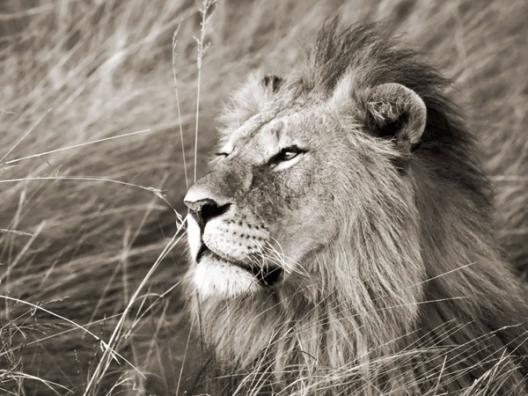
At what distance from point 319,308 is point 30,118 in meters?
2.85

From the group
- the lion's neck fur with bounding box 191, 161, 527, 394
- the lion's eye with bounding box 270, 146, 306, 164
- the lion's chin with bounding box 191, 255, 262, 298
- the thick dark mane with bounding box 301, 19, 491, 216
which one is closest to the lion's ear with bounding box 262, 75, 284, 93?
the thick dark mane with bounding box 301, 19, 491, 216

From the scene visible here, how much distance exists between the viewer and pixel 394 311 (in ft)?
12.6

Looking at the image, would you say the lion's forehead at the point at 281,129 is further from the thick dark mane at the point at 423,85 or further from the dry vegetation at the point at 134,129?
the dry vegetation at the point at 134,129

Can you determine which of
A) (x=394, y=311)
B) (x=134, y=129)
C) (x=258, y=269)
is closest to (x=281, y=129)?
(x=258, y=269)

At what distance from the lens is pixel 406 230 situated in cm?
392

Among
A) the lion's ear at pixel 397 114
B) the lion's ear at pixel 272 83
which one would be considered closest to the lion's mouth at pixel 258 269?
the lion's ear at pixel 397 114

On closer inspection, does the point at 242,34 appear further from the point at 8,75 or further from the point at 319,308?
the point at 319,308

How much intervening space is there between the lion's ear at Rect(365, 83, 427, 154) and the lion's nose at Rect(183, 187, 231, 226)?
2.16 ft

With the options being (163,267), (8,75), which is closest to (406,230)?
(163,267)

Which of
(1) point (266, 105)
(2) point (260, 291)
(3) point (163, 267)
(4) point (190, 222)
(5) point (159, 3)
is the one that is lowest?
(3) point (163, 267)

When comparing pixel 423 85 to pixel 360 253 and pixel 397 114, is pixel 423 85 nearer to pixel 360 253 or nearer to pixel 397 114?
pixel 397 114

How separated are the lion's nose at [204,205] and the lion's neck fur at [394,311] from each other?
392 mm

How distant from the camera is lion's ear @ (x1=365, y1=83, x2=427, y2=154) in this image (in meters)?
3.89

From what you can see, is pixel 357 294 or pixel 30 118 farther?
pixel 30 118
